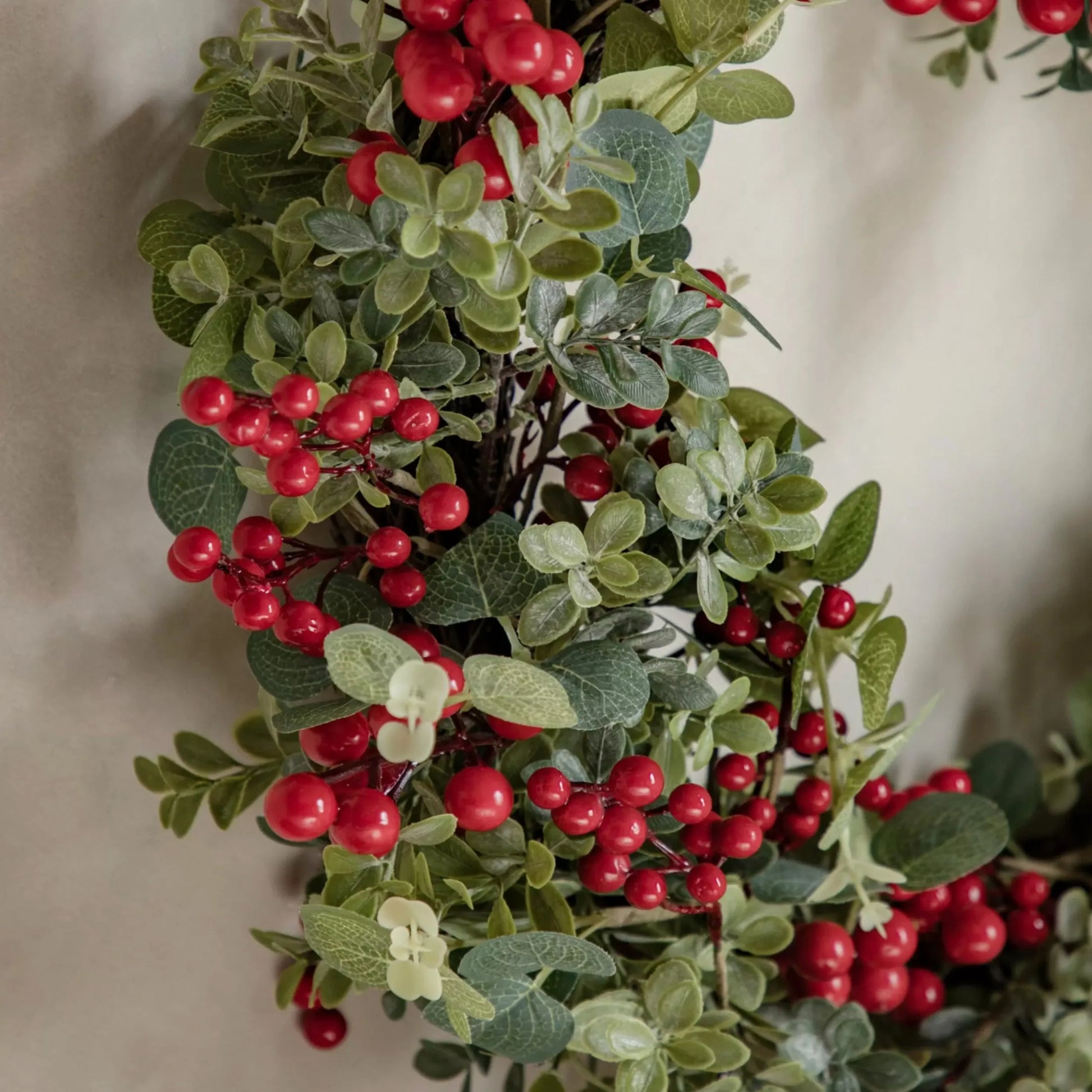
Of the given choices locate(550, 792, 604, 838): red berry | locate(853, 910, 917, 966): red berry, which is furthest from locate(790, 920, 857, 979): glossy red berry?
locate(550, 792, 604, 838): red berry

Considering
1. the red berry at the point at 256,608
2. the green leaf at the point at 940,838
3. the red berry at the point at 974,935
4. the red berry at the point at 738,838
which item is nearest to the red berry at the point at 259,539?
the red berry at the point at 256,608

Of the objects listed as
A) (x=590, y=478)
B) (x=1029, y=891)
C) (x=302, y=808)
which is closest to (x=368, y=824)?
(x=302, y=808)

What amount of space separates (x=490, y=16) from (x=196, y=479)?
13.3 inches

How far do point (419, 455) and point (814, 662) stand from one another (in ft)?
1.04

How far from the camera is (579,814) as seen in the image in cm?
59

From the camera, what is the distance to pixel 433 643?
2.00 feet

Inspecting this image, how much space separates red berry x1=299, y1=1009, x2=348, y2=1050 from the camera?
33.3 inches

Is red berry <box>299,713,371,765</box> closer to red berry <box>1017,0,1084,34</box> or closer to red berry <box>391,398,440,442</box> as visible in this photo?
red berry <box>391,398,440,442</box>

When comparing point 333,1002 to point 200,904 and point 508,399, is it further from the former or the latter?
point 508,399

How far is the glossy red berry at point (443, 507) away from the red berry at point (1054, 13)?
1.47ft

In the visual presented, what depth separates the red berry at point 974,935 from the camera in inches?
35.9

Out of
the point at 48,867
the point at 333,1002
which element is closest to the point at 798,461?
the point at 333,1002

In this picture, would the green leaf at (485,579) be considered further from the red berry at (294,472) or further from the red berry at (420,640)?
the red berry at (294,472)

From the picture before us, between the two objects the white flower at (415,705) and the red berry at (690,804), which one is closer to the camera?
the white flower at (415,705)
